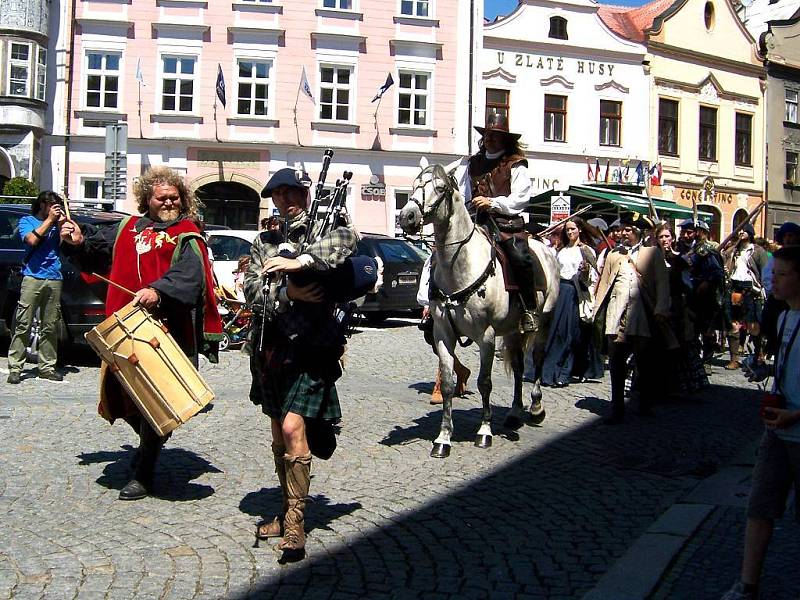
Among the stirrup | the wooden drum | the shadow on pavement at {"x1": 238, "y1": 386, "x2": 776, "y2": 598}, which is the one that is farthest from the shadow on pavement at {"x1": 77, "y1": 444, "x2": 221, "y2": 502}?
the stirrup

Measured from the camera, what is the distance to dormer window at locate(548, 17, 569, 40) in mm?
35125

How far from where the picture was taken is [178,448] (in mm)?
7539

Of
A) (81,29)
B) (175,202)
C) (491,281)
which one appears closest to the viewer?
(175,202)

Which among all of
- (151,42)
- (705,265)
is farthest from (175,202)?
(151,42)

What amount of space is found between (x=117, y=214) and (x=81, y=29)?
2035 cm

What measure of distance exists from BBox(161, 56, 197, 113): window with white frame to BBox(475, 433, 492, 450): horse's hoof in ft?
82.3

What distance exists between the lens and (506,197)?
843 centimetres

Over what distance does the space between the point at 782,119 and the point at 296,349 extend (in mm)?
41829

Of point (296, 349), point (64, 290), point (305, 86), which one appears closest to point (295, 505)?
point (296, 349)

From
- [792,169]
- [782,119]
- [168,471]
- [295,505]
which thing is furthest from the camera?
[792,169]

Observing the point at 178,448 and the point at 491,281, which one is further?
the point at 491,281

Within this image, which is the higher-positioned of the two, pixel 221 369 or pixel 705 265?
pixel 705 265

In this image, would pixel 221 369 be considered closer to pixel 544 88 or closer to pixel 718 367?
pixel 718 367

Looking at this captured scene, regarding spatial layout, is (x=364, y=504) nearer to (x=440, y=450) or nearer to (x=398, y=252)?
(x=440, y=450)
